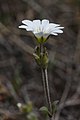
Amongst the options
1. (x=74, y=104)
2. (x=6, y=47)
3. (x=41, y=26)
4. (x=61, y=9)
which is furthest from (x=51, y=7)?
(x=41, y=26)

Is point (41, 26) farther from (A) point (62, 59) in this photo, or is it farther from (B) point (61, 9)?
(B) point (61, 9)

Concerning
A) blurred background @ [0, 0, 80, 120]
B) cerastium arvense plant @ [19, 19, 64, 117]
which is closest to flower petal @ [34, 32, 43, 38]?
cerastium arvense plant @ [19, 19, 64, 117]

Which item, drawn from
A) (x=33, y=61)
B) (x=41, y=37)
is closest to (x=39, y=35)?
(x=41, y=37)

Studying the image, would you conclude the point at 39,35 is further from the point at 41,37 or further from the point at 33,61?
the point at 33,61

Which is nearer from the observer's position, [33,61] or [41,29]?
[41,29]

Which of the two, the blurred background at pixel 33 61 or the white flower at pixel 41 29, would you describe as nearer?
the white flower at pixel 41 29

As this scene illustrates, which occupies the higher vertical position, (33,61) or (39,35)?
(39,35)

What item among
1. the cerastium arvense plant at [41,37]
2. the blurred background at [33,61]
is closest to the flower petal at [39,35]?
the cerastium arvense plant at [41,37]

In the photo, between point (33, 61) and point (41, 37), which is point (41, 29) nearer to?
point (41, 37)

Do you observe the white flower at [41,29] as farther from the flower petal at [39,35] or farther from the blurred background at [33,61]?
the blurred background at [33,61]

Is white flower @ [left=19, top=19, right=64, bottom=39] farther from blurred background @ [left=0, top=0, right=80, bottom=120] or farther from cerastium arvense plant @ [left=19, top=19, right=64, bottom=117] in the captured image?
blurred background @ [left=0, top=0, right=80, bottom=120]
